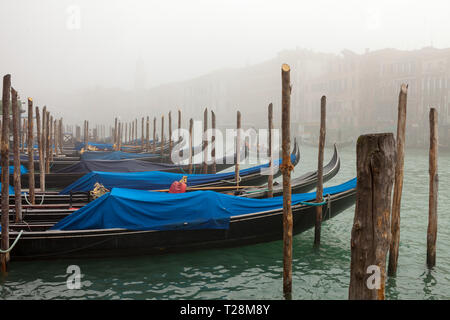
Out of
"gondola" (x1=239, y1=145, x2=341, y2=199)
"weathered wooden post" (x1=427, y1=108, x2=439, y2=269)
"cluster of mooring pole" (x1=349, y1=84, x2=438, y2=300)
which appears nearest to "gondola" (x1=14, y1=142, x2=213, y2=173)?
"gondola" (x1=239, y1=145, x2=341, y2=199)

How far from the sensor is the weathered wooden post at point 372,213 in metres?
2.56

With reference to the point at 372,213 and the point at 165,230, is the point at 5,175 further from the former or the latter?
the point at 372,213

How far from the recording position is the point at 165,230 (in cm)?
629

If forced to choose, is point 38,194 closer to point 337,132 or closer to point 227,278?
point 227,278

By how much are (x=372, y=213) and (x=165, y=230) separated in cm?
419

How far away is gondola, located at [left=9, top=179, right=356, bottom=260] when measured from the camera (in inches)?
234

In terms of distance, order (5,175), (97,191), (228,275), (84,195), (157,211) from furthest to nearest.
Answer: (84,195) → (97,191) → (157,211) → (228,275) → (5,175)

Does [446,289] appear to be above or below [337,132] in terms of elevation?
below

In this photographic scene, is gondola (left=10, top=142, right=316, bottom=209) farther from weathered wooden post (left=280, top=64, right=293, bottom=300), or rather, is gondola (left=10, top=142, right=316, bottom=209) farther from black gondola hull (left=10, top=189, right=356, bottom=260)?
weathered wooden post (left=280, top=64, right=293, bottom=300)

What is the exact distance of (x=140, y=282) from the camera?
541 centimetres

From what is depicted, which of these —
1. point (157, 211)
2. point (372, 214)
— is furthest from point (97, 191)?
point (372, 214)

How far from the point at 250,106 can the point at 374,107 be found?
33.8m

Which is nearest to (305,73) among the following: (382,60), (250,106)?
(250,106)

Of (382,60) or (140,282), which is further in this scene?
(382,60)
